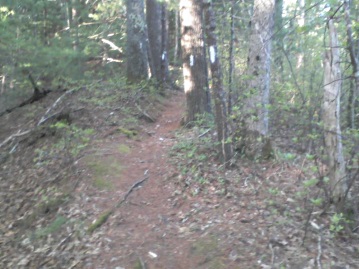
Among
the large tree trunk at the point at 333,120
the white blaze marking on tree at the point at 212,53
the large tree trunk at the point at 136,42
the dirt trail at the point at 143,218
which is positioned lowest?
the dirt trail at the point at 143,218

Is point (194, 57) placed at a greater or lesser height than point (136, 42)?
lesser

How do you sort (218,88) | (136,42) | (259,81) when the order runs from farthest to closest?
(136,42)
(259,81)
(218,88)

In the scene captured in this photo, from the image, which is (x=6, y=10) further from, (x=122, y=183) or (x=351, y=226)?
(x=351, y=226)

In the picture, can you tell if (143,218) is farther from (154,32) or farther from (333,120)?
Result: (154,32)

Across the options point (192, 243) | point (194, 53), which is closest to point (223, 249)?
point (192, 243)

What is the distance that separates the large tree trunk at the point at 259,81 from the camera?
8.12m

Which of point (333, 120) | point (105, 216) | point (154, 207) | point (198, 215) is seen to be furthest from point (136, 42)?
point (333, 120)

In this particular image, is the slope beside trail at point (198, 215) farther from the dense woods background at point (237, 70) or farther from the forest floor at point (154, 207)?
the dense woods background at point (237, 70)

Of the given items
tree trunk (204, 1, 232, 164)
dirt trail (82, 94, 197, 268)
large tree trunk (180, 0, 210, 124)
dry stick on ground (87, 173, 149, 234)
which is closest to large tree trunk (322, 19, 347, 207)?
tree trunk (204, 1, 232, 164)

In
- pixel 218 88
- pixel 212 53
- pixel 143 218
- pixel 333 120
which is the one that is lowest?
pixel 143 218

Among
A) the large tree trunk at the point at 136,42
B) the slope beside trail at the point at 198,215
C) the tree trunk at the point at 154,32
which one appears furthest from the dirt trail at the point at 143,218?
the tree trunk at the point at 154,32

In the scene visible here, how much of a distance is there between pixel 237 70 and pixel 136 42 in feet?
13.3

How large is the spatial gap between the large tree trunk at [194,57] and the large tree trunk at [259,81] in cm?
231

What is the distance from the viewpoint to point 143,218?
7.02 m
